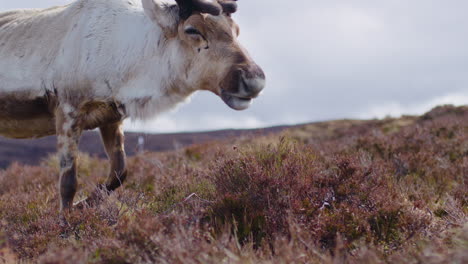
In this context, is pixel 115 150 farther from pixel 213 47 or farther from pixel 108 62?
pixel 213 47

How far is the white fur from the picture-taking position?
14.8 ft

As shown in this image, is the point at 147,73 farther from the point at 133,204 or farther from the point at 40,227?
the point at 40,227

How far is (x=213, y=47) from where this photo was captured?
4109 mm

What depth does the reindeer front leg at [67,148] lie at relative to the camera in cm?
465

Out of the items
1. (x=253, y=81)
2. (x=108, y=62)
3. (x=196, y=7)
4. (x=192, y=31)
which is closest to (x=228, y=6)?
(x=196, y=7)

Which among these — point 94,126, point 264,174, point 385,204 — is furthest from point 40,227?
point 385,204

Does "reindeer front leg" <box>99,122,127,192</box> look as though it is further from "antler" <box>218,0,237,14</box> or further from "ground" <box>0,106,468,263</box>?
"antler" <box>218,0,237,14</box>

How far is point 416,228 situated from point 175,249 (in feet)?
6.44

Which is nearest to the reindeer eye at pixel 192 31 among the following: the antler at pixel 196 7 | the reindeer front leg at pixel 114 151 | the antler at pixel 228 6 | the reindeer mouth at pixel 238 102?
the antler at pixel 196 7

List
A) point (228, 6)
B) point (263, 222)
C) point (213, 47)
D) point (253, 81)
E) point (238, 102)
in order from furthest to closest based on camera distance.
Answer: point (228, 6) → point (213, 47) → point (238, 102) → point (253, 81) → point (263, 222)

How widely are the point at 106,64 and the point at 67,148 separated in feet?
3.09

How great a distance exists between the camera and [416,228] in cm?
348

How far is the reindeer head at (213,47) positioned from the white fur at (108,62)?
0.14 meters

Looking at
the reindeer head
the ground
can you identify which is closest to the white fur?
the reindeer head
